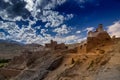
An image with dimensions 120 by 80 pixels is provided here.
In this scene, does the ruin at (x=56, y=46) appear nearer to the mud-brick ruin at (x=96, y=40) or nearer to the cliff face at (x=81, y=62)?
the cliff face at (x=81, y=62)

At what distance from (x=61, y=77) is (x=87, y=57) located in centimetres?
288

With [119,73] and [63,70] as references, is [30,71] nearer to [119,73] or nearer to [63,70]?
[63,70]

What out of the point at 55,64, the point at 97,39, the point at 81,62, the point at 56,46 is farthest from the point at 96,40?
the point at 56,46

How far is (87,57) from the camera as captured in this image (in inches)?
831

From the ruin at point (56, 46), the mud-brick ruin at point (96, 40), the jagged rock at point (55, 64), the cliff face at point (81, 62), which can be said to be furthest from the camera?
the ruin at point (56, 46)

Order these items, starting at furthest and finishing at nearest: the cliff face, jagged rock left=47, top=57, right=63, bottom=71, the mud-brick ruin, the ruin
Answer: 1. the ruin
2. jagged rock left=47, top=57, right=63, bottom=71
3. the mud-brick ruin
4. the cliff face

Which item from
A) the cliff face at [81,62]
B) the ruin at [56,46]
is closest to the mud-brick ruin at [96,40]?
the cliff face at [81,62]

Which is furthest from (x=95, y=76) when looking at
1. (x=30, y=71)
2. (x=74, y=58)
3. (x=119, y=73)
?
(x=30, y=71)

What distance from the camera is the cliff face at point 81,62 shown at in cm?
1769

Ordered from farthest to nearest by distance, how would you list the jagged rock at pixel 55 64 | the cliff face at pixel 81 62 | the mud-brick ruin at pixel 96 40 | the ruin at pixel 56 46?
the ruin at pixel 56 46 → the jagged rock at pixel 55 64 → the mud-brick ruin at pixel 96 40 → the cliff face at pixel 81 62

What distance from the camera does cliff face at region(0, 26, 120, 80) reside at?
1769 centimetres

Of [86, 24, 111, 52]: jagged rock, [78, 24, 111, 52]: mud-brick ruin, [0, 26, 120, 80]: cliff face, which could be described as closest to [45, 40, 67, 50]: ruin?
[0, 26, 120, 80]: cliff face

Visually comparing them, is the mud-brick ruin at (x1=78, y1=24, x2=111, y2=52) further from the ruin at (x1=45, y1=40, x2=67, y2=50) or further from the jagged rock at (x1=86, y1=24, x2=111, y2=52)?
the ruin at (x1=45, y1=40, x2=67, y2=50)

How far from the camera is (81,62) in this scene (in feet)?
69.1
